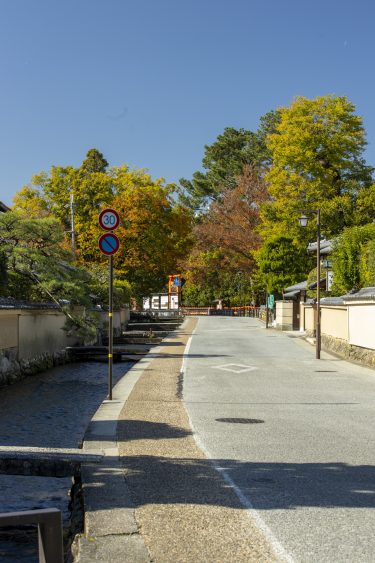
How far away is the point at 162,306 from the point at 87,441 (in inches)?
2583

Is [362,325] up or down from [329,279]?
down

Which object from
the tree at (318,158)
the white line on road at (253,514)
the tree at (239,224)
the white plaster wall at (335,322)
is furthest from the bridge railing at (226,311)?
the white line on road at (253,514)

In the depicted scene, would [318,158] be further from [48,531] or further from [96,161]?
[48,531]

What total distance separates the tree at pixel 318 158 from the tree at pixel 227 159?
32.0 metres

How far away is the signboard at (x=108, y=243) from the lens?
13031mm

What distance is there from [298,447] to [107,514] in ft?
12.7

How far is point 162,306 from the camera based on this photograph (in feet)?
246

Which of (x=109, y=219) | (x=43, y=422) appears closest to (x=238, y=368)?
(x=43, y=422)

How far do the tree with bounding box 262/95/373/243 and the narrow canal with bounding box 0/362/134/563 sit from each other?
26.2 m

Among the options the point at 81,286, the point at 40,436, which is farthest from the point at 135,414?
the point at 81,286

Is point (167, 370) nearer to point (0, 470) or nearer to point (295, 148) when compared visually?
point (0, 470)

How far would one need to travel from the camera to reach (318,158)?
48.5 meters

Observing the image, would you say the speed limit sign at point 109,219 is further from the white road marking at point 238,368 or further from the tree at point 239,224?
the tree at point 239,224

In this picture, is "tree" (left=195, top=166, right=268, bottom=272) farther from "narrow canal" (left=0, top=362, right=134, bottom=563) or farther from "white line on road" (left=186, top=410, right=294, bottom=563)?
"white line on road" (left=186, top=410, right=294, bottom=563)
